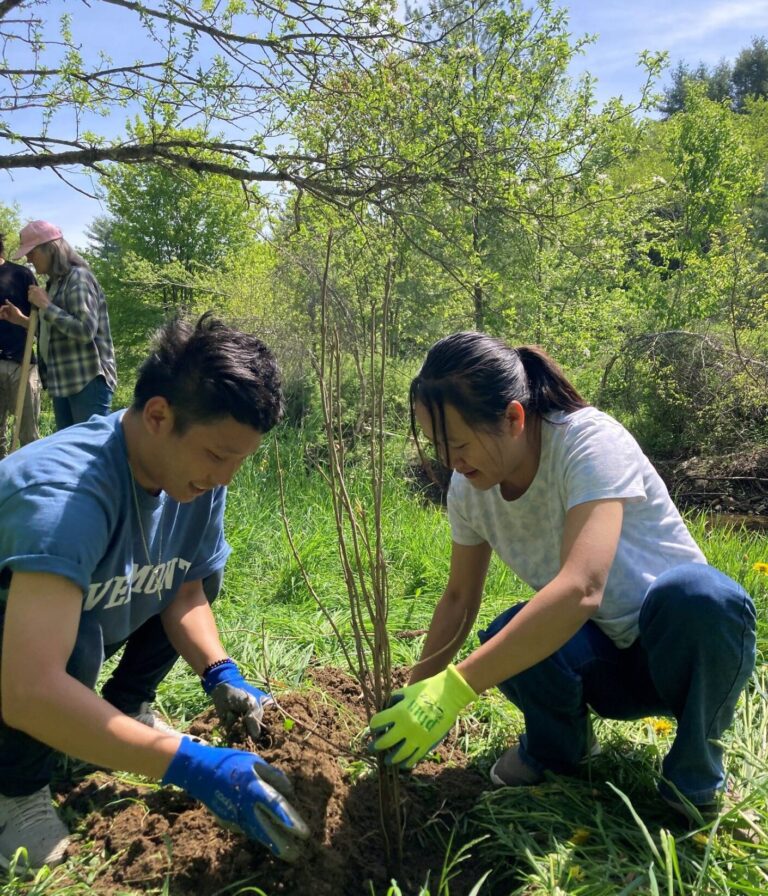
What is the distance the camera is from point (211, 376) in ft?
4.91

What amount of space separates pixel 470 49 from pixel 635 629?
15.3 feet

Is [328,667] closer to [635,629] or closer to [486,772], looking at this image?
[486,772]

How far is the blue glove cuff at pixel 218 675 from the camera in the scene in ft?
6.27

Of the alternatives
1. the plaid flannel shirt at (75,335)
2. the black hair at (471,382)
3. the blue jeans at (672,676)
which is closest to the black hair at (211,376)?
the black hair at (471,382)

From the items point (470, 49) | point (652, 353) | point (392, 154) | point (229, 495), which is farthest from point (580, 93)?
point (229, 495)

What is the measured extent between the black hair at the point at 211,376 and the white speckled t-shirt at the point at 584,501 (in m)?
0.63

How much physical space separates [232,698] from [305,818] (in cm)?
38

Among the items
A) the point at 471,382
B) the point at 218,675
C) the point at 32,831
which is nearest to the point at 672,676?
the point at 471,382

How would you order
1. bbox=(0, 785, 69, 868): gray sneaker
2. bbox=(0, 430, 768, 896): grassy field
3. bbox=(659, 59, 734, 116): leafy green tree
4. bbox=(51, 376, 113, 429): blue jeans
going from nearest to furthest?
bbox=(0, 430, 768, 896): grassy field → bbox=(0, 785, 69, 868): gray sneaker → bbox=(51, 376, 113, 429): blue jeans → bbox=(659, 59, 734, 116): leafy green tree

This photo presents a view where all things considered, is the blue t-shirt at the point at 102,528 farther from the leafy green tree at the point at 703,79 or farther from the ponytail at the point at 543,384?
the leafy green tree at the point at 703,79

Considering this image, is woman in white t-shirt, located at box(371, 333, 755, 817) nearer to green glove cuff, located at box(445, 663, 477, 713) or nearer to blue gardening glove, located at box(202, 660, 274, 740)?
green glove cuff, located at box(445, 663, 477, 713)

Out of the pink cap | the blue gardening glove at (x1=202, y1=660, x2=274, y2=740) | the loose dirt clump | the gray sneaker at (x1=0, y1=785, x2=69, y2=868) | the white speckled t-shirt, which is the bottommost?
the loose dirt clump

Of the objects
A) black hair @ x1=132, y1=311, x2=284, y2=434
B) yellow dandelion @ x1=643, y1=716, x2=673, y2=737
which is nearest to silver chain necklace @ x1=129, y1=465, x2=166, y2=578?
black hair @ x1=132, y1=311, x2=284, y2=434

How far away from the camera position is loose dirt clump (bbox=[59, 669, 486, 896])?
1.53 m
